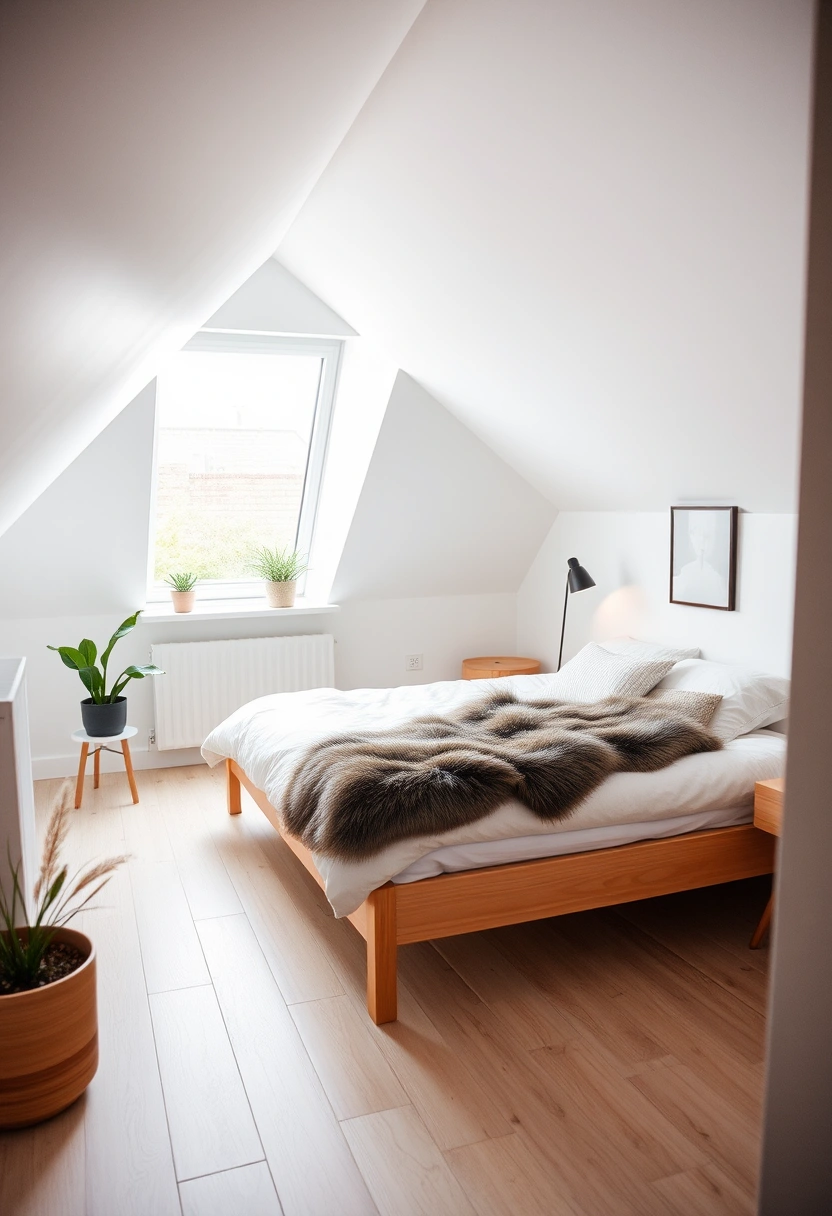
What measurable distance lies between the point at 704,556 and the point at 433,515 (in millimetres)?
1633

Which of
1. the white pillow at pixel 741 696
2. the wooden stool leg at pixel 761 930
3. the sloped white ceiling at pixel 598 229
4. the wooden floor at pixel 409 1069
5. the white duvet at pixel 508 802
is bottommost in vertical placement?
the wooden floor at pixel 409 1069

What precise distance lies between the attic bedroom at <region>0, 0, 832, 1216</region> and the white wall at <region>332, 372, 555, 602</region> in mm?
32

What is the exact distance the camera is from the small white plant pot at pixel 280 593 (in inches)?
204

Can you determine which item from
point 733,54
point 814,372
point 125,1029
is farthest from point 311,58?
point 125,1029

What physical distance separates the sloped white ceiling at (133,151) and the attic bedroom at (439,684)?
1 centimetres

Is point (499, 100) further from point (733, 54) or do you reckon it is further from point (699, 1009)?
point (699, 1009)

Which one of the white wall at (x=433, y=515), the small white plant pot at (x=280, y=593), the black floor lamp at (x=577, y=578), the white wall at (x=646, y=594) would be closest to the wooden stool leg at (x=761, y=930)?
the white wall at (x=646, y=594)

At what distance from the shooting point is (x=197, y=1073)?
2.24 meters

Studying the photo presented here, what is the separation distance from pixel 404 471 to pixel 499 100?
2.54 meters

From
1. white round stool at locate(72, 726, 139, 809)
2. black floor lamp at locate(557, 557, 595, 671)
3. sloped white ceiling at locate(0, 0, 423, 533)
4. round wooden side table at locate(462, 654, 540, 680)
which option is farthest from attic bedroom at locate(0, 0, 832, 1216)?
round wooden side table at locate(462, 654, 540, 680)

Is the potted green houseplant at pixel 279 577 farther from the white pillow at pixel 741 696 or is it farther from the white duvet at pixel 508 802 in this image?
the white pillow at pixel 741 696

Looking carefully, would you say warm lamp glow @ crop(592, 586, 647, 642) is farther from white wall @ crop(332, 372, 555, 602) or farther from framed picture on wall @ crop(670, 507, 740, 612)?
white wall @ crop(332, 372, 555, 602)

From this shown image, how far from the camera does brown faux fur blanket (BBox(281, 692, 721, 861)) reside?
253 cm

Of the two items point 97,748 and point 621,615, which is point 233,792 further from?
point 621,615
